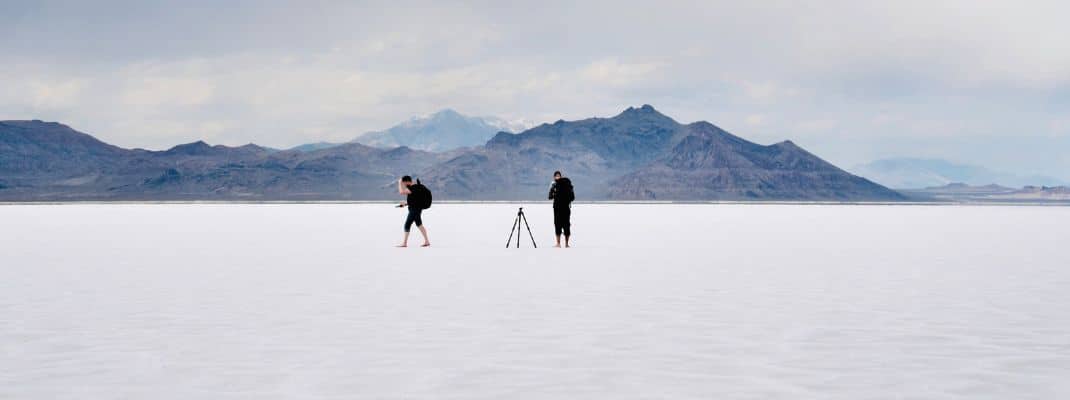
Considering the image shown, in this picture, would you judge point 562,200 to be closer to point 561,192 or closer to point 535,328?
point 561,192

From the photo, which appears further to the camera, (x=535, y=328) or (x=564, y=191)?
(x=564, y=191)

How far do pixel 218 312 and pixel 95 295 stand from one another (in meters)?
2.69

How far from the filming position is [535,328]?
9.63 meters

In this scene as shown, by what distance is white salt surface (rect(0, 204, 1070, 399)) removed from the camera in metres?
6.91

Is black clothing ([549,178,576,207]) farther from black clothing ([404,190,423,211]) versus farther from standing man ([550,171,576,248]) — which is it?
black clothing ([404,190,423,211])

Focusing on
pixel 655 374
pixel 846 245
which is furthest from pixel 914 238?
pixel 655 374

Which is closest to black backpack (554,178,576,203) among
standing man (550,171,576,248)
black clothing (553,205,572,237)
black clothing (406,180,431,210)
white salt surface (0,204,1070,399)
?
standing man (550,171,576,248)

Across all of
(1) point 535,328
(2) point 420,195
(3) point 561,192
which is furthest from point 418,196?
(1) point 535,328

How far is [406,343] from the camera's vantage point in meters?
8.68

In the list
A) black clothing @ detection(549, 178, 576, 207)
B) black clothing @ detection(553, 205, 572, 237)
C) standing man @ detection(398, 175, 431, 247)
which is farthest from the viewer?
black clothing @ detection(553, 205, 572, 237)

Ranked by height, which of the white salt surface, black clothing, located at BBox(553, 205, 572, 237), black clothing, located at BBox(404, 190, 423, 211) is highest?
black clothing, located at BBox(404, 190, 423, 211)

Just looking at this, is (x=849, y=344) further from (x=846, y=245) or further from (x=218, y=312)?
(x=846, y=245)

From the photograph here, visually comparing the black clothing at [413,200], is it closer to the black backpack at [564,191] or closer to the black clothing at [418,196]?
the black clothing at [418,196]

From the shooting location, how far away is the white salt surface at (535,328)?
691 cm
